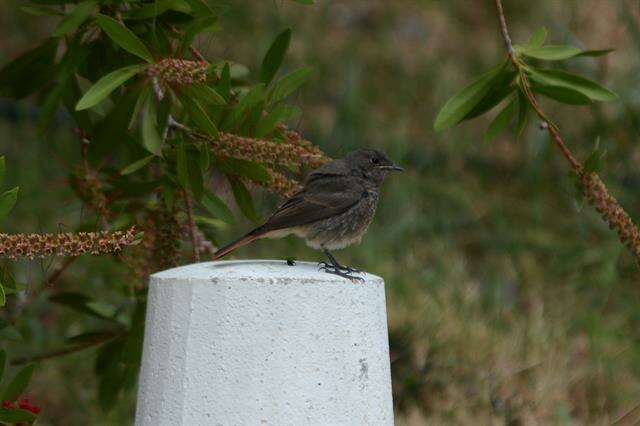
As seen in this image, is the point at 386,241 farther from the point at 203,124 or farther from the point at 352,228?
the point at 203,124

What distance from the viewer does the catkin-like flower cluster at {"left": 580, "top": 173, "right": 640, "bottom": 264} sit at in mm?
4180

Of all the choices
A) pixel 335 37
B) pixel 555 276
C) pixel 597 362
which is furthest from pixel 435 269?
pixel 335 37

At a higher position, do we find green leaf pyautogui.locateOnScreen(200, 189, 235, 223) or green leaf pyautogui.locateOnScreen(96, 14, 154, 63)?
green leaf pyautogui.locateOnScreen(96, 14, 154, 63)

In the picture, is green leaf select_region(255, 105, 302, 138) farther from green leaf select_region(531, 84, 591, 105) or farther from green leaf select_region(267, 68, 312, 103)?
green leaf select_region(531, 84, 591, 105)

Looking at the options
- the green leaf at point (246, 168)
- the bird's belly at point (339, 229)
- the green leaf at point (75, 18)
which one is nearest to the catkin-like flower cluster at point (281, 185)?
the green leaf at point (246, 168)

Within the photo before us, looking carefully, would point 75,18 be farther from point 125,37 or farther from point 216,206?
point 216,206

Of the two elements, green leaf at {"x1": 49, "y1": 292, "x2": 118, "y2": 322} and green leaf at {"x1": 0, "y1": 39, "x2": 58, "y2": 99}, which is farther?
green leaf at {"x1": 49, "y1": 292, "x2": 118, "y2": 322}

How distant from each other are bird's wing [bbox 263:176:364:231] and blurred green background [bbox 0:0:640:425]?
740 mm

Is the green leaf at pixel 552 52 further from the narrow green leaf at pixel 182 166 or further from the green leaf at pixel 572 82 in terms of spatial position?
the narrow green leaf at pixel 182 166

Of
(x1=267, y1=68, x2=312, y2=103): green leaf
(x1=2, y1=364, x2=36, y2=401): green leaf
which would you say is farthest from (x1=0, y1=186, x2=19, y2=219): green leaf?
(x1=267, y1=68, x2=312, y2=103): green leaf

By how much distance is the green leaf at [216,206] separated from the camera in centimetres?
457

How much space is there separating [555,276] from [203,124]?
4.73 metres

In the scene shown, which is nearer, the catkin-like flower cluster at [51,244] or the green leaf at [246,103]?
the catkin-like flower cluster at [51,244]

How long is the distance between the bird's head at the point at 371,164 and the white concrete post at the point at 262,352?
1610 millimetres
